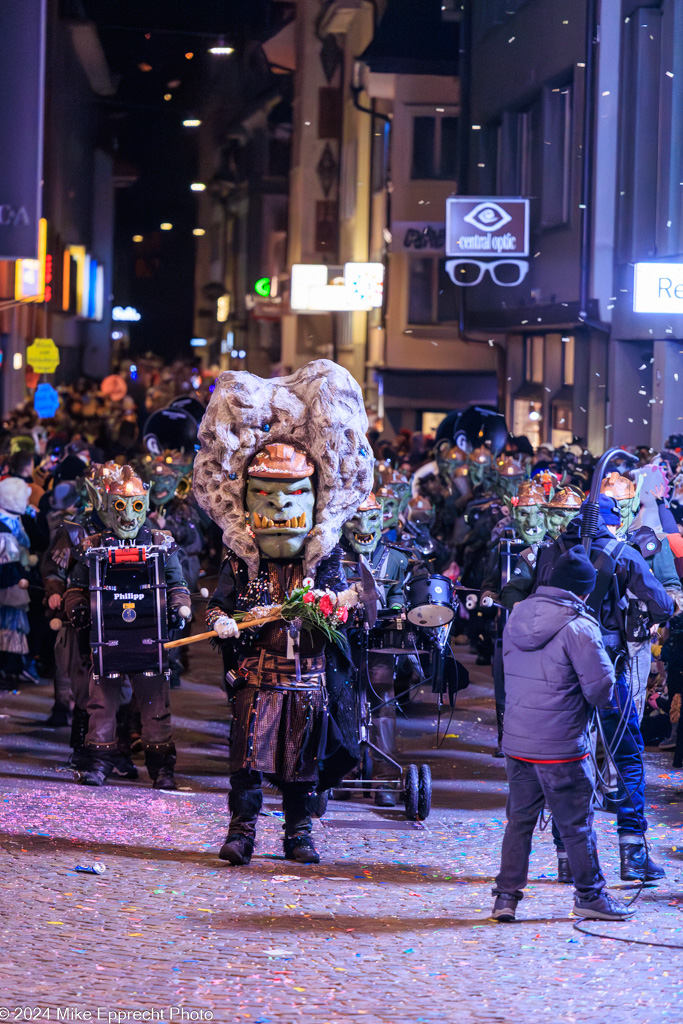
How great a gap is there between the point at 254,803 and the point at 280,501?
1.60m

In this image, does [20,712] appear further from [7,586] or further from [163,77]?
[163,77]

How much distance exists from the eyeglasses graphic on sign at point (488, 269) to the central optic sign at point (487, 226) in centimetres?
40

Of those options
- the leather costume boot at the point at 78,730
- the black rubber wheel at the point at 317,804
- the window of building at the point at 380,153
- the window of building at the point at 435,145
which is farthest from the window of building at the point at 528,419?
the black rubber wheel at the point at 317,804

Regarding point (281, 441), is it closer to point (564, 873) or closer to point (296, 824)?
point (296, 824)

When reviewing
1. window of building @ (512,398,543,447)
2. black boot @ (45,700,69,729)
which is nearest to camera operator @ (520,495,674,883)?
black boot @ (45,700,69,729)

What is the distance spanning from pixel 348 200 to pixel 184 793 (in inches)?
1264

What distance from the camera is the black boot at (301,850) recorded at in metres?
7.90

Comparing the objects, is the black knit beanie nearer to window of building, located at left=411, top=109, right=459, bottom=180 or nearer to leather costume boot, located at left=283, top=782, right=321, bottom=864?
leather costume boot, located at left=283, top=782, right=321, bottom=864

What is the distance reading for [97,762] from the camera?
972 centimetres

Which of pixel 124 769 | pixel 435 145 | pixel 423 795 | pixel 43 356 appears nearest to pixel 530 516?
pixel 423 795

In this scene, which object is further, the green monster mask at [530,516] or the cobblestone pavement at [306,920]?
the green monster mask at [530,516]

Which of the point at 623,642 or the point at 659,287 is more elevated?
the point at 659,287

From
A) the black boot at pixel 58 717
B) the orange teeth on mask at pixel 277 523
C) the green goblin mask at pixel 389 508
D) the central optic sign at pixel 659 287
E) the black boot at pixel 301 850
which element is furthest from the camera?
the central optic sign at pixel 659 287

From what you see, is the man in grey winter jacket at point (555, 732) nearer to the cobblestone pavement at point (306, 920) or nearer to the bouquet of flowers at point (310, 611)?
the cobblestone pavement at point (306, 920)
